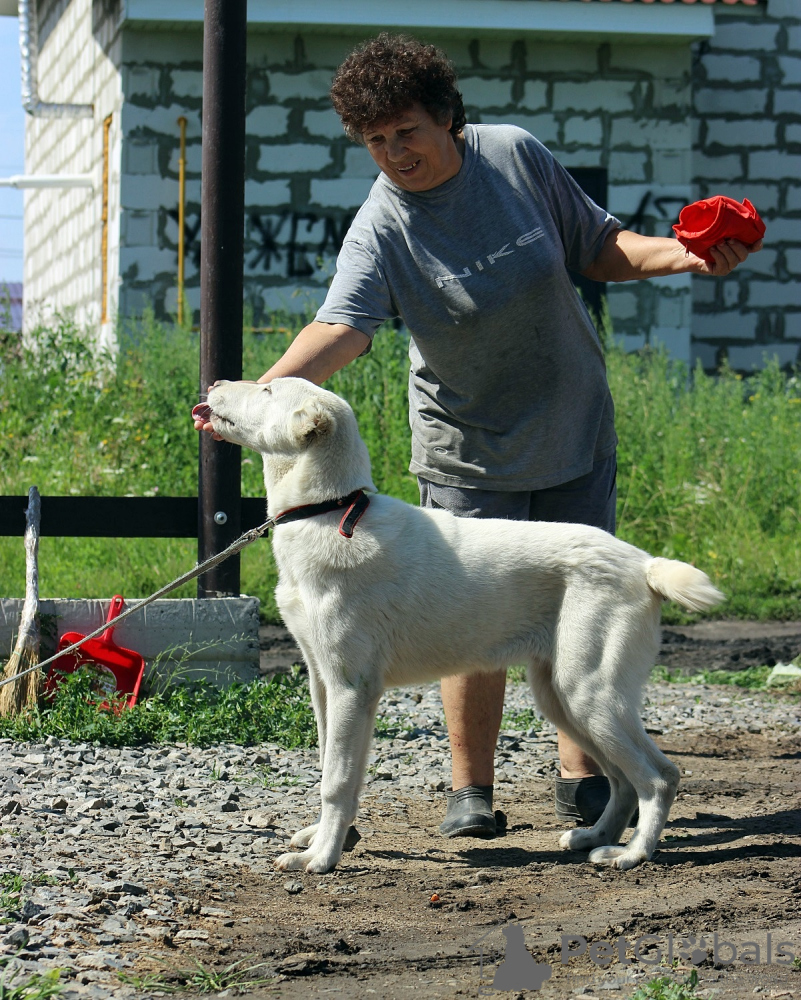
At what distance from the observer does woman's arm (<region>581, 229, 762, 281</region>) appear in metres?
3.50

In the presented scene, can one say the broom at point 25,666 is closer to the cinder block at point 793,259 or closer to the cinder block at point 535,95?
the cinder block at point 535,95

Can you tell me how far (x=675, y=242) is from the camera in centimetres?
371

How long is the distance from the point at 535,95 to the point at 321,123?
217cm

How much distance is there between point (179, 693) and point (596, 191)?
8.35 m

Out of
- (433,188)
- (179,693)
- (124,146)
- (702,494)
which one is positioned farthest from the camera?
(124,146)

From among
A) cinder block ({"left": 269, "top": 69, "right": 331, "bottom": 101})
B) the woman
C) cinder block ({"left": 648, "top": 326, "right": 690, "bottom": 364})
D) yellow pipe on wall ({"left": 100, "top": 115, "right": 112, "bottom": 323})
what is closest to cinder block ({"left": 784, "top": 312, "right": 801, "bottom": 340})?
cinder block ({"left": 648, "top": 326, "right": 690, "bottom": 364})

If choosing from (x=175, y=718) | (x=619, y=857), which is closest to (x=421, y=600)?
(x=619, y=857)

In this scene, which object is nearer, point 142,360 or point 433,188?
point 433,188

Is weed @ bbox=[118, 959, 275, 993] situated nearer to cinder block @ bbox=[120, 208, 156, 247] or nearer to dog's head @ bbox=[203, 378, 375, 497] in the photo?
dog's head @ bbox=[203, 378, 375, 497]

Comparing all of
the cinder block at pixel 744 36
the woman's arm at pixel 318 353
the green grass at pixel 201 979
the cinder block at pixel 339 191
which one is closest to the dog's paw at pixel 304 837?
the green grass at pixel 201 979

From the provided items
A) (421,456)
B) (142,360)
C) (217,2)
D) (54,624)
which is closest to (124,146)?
(142,360)

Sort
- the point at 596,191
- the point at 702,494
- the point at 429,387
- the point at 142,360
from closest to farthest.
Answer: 1. the point at 429,387
2. the point at 702,494
3. the point at 142,360
4. the point at 596,191

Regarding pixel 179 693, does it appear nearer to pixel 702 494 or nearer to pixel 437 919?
pixel 437 919

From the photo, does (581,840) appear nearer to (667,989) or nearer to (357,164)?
(667,989)
